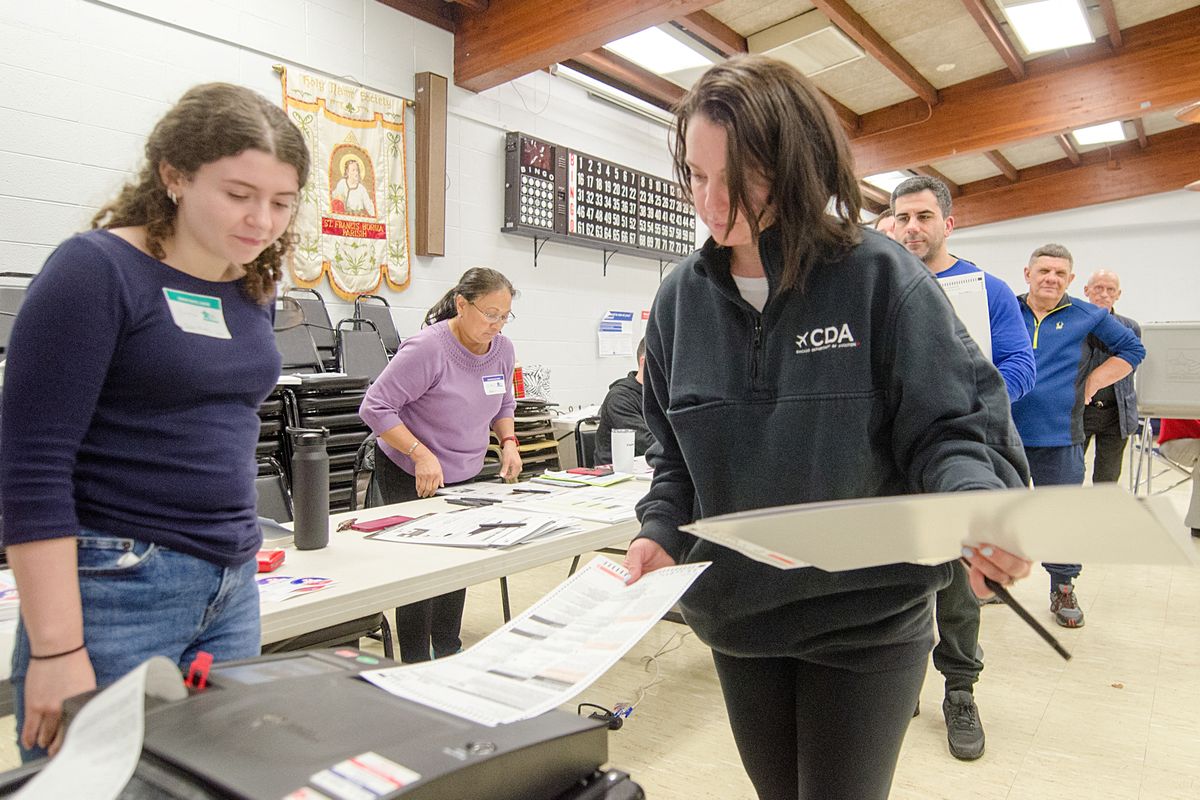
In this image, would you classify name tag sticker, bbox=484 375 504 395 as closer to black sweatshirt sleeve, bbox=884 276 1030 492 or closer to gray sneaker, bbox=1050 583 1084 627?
black sweatshirt sleeve, bbox=884 276 1030 492

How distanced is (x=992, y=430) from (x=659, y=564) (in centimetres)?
43

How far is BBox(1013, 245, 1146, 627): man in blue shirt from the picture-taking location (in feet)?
9.58

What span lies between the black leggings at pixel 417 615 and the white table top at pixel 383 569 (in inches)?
18.2

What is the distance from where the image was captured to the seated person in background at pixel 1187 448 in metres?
4.45

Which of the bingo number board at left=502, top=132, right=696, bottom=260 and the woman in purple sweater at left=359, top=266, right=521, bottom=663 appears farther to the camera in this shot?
the bingo number board at left=502, top=132, right=696, bottom=260

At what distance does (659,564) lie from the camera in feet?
3.38

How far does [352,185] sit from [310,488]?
328cm

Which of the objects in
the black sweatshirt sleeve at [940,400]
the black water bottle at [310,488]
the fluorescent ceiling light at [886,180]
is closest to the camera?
the black sweatshirt sleeve at [940,400]

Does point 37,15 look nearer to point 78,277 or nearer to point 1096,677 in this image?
point 78,277

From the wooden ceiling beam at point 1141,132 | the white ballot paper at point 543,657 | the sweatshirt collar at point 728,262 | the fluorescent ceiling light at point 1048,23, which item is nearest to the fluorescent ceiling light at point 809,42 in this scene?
the fluorescent ceiling light at point 1048,23

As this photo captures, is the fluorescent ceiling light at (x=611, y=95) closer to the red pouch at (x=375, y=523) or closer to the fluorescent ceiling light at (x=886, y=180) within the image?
the fluorescent ceiling light at (x=886, y=180)

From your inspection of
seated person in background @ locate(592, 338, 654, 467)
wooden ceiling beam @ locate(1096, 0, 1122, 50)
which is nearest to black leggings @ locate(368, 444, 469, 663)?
seated person in background @ locate(592, 338, 654, 467)

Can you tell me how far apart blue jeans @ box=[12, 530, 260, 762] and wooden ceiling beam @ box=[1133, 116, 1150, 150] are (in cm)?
959

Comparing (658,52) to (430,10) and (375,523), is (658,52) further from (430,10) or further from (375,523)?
(375,523)
